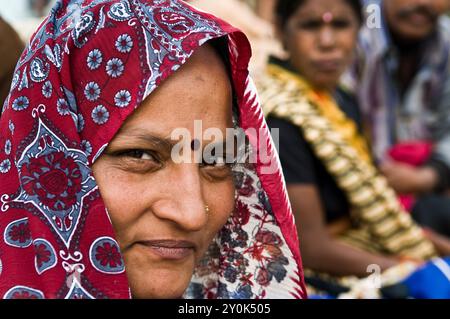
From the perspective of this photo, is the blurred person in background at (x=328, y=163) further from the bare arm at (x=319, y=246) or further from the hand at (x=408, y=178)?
the hand at (x=408, y=178)

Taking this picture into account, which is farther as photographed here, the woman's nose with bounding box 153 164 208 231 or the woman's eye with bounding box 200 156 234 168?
the woman's eye with bounding box 200 156 234 168

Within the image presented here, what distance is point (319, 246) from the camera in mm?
3020

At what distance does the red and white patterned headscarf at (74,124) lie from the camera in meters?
1.41

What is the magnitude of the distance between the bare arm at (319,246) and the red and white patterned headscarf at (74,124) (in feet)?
4.76

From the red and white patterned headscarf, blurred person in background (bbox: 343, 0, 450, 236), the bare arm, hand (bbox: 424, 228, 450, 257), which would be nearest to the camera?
the red and white patterned headscarf

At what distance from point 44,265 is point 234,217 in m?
0.52

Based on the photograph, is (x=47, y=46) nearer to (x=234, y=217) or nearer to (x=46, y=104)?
(x=46, y=104)

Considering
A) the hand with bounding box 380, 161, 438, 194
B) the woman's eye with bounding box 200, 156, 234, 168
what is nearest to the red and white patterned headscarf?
the woman's eye with bounding box 200, 156, 234, 168

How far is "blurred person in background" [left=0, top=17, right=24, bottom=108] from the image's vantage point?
2041 millimetres

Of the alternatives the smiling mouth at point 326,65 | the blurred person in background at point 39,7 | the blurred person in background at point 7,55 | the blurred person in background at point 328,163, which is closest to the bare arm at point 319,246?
the blurred person in background at point 328,163

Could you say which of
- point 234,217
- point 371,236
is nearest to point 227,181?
point 234,217

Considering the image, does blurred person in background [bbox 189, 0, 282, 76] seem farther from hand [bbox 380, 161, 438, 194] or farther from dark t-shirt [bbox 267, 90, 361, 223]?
dark t-shirt [bbox 267, 90, 361, 223]

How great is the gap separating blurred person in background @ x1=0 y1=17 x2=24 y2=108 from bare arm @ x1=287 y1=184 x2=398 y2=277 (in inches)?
48.9

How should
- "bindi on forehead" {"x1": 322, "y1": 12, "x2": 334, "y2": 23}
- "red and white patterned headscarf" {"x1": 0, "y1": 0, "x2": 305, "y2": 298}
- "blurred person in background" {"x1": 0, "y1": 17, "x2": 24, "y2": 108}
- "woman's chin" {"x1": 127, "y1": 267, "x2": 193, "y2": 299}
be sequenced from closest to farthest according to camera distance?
"red and white patterned headscarf" {"x1": 0, "y1": 0, "x2": 305, "y2": 298}
"woman's chin" {"x1": 127, "y1": 267, "x2": 193, "y2": 299}
"blurred person in background" {"x1": 0, "y1": 17, "x2": 24, "y2": 108}
"bindi on forehead" {"x1": 322, "y1": 12, "x2": 334, "y2": 23}
